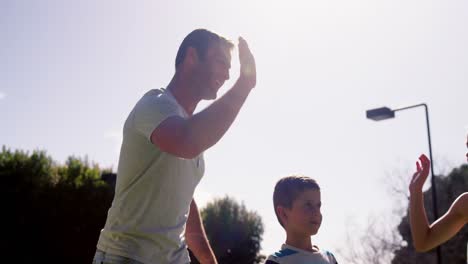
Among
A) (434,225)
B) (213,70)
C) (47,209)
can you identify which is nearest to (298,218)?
(434,225)

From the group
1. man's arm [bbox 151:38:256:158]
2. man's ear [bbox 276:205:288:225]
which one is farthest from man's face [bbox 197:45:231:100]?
man's ear [bbox 276:205:288:225]

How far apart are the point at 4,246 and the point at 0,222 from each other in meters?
0.84

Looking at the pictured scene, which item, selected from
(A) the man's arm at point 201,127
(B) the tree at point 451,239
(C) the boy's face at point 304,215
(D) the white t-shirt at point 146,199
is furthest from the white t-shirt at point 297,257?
(B) the tree at point 451,239

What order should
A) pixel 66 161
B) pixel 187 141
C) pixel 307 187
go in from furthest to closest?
pixel 66 161
pixel 307 187
pixel 187 141

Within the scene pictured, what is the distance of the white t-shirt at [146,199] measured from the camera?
103 inches

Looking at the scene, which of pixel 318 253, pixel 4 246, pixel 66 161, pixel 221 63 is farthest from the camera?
pixel 66 161

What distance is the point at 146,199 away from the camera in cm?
266

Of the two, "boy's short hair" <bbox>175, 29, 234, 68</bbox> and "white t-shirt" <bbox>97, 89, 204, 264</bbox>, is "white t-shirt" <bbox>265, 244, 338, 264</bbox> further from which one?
"boy's short hair" <bbox>175, 29, 234, 68</bbox>

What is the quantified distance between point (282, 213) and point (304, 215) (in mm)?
217

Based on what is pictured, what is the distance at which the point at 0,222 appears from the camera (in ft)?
55.7

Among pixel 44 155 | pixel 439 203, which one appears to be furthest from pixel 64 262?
pixel 439 203

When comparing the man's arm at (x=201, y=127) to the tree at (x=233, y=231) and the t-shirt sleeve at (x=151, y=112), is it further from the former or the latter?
the tree at (x=233, y=231)

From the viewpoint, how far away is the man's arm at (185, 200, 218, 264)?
3.56 metres

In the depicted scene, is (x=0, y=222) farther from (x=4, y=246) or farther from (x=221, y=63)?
(x=221, y=63)
